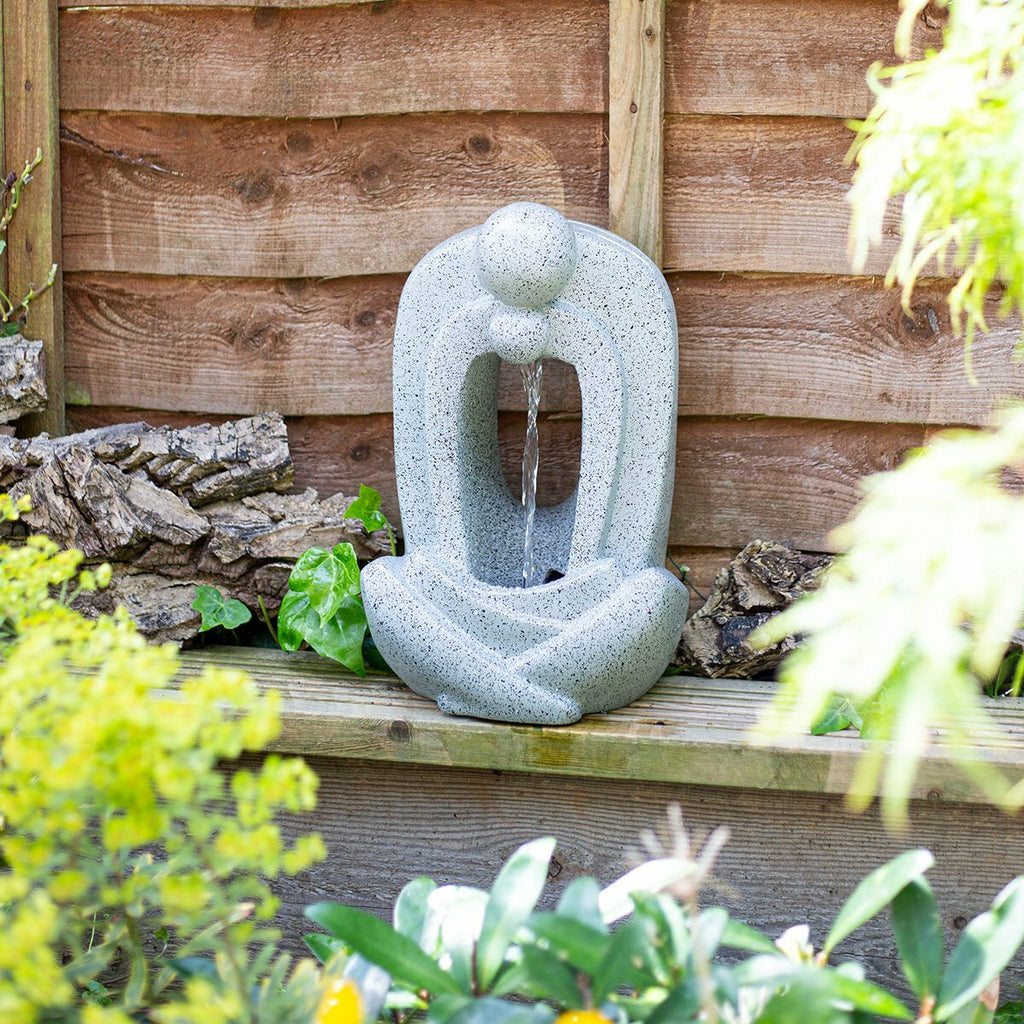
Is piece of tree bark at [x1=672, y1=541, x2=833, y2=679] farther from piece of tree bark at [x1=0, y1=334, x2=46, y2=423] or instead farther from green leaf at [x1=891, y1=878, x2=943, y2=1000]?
piece of tree bark at [x1=0, y1=334, x2=46, y2=423]

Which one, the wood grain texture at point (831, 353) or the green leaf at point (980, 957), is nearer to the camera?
the green leaf at point (980, 957)

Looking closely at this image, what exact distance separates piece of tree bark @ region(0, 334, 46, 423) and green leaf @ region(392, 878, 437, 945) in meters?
1.54

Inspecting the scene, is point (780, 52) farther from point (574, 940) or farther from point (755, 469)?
point (574, 940)

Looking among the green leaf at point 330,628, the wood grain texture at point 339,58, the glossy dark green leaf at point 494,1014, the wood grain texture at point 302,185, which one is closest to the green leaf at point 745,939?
the glossy dark green leaf at point 494,1014

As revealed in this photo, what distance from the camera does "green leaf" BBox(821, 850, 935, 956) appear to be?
47.6 inches

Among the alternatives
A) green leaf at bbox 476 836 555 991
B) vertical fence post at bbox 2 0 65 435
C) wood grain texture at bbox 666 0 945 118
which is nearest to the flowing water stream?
wood grain texture at bbox 666 0 945 118

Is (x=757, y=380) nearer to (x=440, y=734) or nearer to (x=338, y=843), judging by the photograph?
(x=440, y=734)

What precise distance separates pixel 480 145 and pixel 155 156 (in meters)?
0.73

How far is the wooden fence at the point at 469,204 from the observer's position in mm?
2266

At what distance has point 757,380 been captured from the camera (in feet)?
7.66

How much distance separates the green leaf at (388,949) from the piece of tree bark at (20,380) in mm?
1620

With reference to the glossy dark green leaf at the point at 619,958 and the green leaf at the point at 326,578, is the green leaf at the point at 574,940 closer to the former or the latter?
the glossy dark green leaf at the point at 619,958

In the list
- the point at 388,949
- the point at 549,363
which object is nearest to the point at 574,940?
the point at 388,949

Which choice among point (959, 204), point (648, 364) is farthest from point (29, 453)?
point (959, 204)
